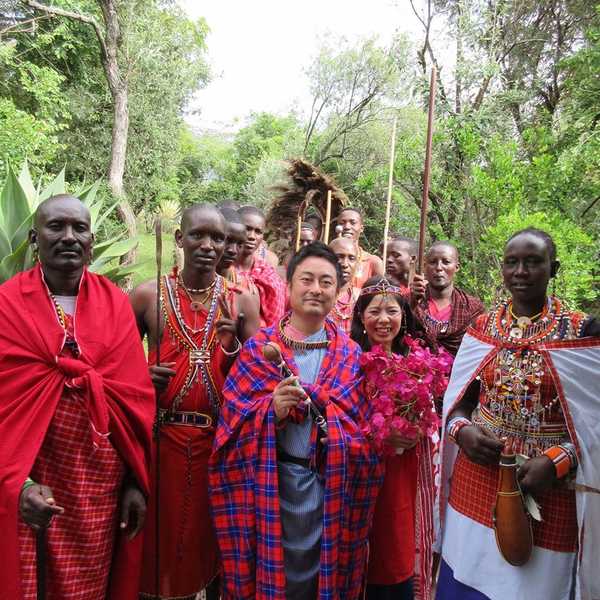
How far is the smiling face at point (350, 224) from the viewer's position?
561 cm

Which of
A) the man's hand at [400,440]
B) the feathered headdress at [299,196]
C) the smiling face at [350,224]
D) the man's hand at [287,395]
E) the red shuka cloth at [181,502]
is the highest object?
the feathered headdress at [299,196]

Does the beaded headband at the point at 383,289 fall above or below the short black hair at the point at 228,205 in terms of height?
below

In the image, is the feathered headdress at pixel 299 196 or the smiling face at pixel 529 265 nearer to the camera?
the smiling face at pixel 529 265

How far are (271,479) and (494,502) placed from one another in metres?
1.02

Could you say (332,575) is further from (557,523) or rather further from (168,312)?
(168,312)

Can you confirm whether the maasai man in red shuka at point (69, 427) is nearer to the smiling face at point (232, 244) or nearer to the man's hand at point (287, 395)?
the man's hand at point (287, 395)

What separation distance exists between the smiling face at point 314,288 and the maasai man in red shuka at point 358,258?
7.44ft

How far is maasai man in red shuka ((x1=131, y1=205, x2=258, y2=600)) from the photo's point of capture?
2875 millimetres

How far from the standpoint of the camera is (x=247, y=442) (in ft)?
8.46

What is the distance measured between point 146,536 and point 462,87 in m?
11.1

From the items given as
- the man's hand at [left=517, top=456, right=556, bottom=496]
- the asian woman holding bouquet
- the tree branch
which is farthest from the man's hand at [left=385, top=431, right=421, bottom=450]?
the tree branch

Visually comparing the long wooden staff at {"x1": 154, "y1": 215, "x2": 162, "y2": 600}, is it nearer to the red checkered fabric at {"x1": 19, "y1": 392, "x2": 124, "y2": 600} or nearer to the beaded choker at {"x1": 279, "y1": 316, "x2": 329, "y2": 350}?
the red checkered fabric at {"x1": 19, "y1": 392, "x2": 124, "y2": 600}

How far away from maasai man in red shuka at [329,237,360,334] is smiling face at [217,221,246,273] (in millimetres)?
745

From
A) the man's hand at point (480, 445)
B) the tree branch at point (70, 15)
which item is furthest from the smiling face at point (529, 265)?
the tree branch at point (70, 15)
